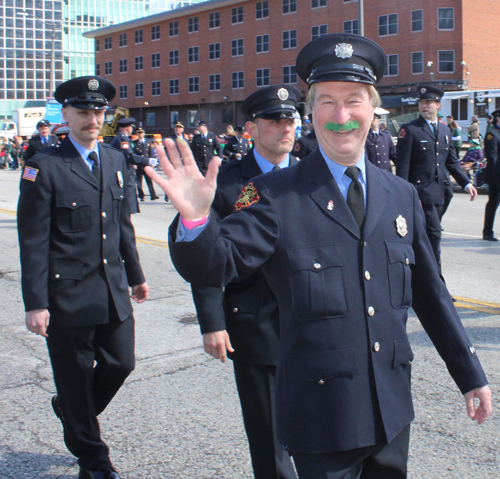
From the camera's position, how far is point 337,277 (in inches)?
80.8

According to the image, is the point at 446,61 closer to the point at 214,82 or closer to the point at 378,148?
the point at 214,82

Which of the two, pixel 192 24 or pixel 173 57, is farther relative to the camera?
pixel 173 57

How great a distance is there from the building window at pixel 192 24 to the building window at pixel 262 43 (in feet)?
27.1

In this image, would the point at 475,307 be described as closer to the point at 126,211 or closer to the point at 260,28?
the point at 126,211

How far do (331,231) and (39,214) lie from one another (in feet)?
5.93

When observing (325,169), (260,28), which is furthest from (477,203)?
(260,28)

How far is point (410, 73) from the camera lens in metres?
48.0

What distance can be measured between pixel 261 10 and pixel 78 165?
5705 cm

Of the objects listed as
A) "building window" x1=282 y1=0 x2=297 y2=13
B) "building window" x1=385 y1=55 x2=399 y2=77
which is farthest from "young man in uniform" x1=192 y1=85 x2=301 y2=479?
"building window" x1=282 y1=0 x2=297 y2=13

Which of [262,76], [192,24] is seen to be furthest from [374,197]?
[192,24]

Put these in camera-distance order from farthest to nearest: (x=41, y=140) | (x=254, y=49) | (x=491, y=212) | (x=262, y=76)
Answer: (x=254, y=49)
(x=262, y=76)
(x=41, y=140)
(x=491, y=212)

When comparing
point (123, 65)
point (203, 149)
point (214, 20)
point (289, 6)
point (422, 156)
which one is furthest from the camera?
point (123, 65)

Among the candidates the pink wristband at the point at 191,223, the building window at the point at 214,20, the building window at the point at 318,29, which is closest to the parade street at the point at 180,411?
the pink wristband at the point at 191,223

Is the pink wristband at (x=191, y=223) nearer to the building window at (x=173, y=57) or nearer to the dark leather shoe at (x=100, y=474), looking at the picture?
the dark leather shoe at (x=100, y=474)
